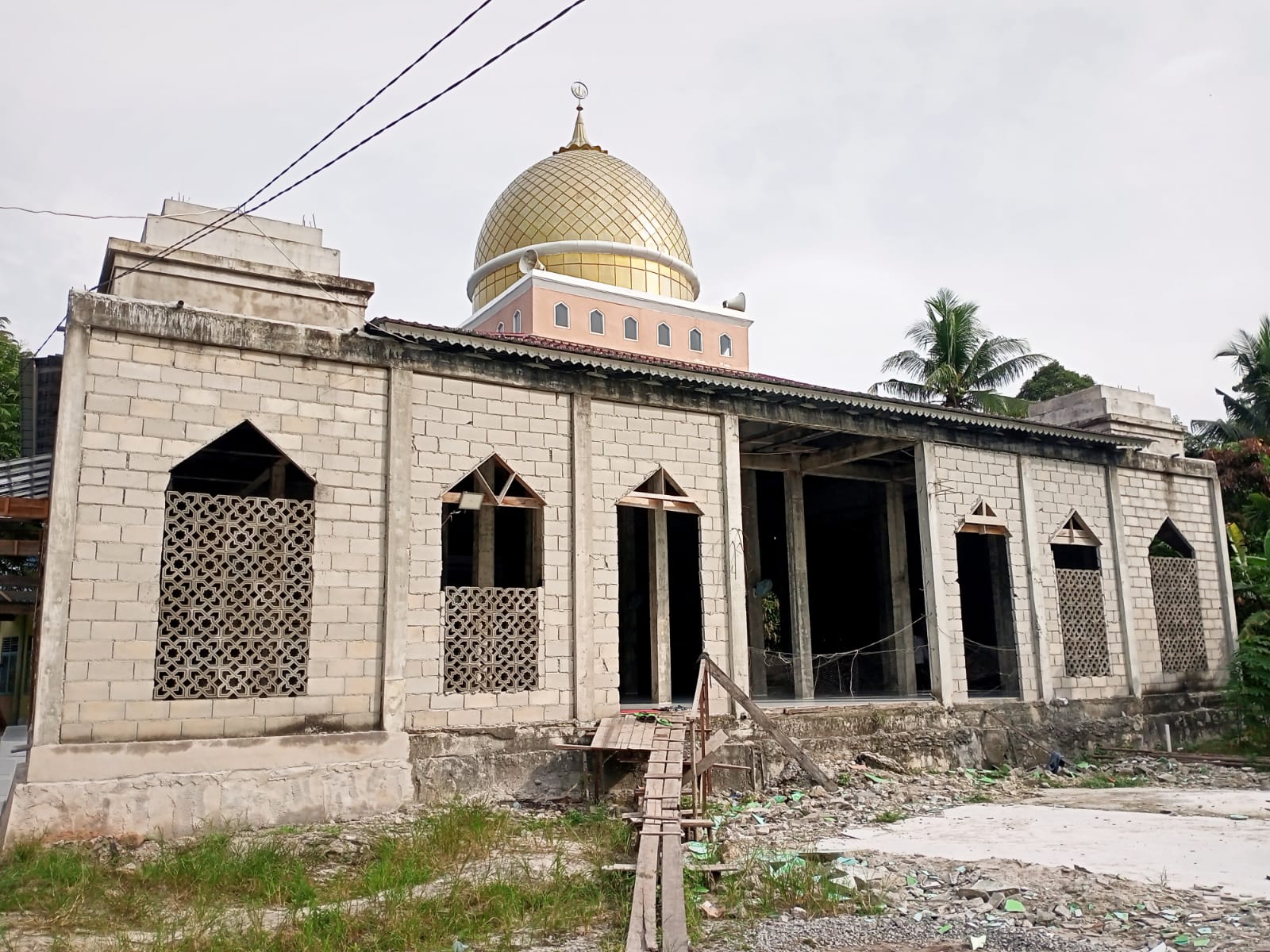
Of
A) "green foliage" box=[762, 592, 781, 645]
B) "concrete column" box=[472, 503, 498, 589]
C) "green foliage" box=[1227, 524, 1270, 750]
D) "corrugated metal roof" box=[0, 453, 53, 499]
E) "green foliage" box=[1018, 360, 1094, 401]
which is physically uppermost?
"green foliage" box=[1018, 360, 1094, 401]

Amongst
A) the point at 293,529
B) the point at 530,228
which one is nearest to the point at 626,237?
the point at 530,228

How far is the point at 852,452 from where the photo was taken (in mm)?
13938

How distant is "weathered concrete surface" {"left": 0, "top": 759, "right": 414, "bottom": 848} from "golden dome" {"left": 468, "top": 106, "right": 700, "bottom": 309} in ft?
40.5

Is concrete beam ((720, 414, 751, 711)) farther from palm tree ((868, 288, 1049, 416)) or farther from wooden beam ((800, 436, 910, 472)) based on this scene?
palm tree ((868, 288, 1049, 416))

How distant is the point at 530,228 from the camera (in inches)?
778

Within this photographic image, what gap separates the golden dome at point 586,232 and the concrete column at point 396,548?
1020 cm

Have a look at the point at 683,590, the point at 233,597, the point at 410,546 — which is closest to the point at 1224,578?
the point at 683,590

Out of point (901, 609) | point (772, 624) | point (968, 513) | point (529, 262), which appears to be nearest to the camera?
point (968, 513)

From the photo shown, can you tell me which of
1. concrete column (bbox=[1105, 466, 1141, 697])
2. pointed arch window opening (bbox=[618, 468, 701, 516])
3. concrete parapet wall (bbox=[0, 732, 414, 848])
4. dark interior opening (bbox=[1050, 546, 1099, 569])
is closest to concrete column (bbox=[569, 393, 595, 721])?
pointed arch window opening (bbox=[618, 468, 701, 516])

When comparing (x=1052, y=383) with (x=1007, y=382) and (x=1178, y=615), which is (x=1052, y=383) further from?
(x=1178, y=615)

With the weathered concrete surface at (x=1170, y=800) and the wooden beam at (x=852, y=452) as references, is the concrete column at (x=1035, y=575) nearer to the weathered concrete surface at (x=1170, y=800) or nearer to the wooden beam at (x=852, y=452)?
the wooden beam at (x=852, y=452)

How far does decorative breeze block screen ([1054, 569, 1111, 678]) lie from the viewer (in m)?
14.0

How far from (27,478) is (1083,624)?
42.3 feet

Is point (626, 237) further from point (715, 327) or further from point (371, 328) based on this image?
point (371, 328)
